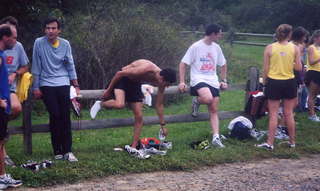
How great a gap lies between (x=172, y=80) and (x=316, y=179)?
2.41m

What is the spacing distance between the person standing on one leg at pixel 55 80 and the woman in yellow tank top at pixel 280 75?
323cm

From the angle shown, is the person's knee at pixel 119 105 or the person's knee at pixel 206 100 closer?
the person's knee at pixel 119 105

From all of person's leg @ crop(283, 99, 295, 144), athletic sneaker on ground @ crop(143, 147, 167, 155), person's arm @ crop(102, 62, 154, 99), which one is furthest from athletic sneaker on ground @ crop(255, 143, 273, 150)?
person's arm @ crop(102, 62, 154, 99)

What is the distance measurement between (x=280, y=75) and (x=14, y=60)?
413 cm

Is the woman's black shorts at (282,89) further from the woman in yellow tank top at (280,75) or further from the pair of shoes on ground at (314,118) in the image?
the pair of shoes on ground at (314,118)

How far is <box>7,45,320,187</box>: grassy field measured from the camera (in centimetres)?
626

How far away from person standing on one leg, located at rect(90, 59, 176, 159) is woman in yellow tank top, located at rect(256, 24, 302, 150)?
183 centimetres

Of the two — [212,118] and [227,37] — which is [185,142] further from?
[227,37]

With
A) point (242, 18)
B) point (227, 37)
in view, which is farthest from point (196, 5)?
point (242, 18)

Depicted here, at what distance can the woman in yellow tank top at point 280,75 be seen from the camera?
7.88 meters

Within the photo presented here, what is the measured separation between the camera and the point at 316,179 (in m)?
6.68

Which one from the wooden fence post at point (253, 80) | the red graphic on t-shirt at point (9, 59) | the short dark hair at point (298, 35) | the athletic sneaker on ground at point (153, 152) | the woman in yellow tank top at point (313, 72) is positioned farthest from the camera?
the woman in yellow tank top at point (313, 72)

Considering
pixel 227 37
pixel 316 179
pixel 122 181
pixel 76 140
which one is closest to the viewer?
pixel 122 181

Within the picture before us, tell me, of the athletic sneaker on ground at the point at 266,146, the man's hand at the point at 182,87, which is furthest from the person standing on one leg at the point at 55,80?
the athletic sneaker on ground at the point at 266,146
